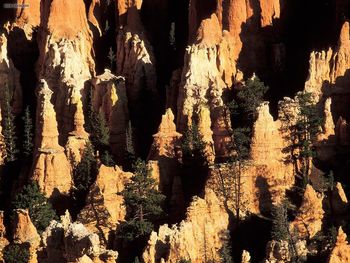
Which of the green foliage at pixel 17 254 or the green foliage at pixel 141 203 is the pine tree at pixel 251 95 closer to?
the green foliage at pixel 141 203

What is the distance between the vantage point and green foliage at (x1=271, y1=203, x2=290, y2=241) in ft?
153

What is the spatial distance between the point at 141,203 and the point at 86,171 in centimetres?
459

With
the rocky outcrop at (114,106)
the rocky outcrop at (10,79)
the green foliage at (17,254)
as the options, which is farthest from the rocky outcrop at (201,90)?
the rocky outcrop at (10,79)

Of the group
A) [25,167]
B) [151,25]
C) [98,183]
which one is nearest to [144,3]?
[151,25]

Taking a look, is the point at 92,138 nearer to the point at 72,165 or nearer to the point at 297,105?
the point at 72,165

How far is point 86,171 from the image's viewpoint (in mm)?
54688

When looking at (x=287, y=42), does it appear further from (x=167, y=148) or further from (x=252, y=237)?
(x=252, y=237)

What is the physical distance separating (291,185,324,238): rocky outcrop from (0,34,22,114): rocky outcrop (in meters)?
18.3

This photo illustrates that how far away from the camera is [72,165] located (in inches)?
2194

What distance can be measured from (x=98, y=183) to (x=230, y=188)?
503cm

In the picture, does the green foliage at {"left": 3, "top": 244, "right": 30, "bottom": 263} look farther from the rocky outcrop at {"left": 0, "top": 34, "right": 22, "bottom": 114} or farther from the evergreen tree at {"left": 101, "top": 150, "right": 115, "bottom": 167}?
the rocky outcrop at {"left": 0, "top": 34, "right": 22, "bottom": 114}

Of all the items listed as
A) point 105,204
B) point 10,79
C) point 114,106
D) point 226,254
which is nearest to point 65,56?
point 10,79

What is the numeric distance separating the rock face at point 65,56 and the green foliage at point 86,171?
2805mm

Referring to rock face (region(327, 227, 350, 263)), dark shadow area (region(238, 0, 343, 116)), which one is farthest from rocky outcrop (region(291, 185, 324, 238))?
dark shadow area (region(238, 0, 343, 116))
